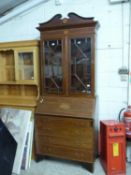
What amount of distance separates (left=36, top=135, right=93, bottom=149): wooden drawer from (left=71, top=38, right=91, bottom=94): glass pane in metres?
0.68

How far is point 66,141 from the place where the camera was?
289 cm

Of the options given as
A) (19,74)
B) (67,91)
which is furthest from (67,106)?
(19,74)

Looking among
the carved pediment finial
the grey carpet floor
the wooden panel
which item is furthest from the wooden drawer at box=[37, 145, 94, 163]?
the carved pediment finial

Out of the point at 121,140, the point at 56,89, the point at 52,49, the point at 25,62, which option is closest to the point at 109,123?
the point at 121,140

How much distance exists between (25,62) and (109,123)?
5.51 feet

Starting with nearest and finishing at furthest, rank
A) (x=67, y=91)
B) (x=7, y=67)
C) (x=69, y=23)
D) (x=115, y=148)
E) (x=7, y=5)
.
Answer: (x=115, y=148) → (x=69, y=23) → (x=67, y=91) → (x=7, y=5) → (x=7, y=67)

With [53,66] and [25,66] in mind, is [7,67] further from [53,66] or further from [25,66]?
[53,66]

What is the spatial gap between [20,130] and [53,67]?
1062 millimetres

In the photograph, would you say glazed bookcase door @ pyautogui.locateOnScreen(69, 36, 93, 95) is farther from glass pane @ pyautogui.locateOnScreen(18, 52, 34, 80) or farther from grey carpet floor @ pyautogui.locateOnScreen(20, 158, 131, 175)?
grey carpet floor @ pyautogui.locateOnScreen(20, 158, 131, 175)

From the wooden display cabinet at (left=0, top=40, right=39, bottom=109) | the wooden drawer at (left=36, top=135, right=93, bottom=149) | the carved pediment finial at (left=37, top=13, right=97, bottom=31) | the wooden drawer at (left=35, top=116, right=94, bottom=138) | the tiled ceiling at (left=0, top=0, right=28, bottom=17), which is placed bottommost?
the wooden drawer at (left=36, top=135, right=93, bottom=149)

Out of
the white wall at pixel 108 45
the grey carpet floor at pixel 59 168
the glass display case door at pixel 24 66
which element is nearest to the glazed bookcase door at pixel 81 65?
the white wall at pixel 108 45

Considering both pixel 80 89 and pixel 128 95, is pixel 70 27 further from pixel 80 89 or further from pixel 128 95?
pixel 128 95

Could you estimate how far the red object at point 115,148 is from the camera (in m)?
2.67

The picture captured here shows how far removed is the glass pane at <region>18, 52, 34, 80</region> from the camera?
3.34 metres
